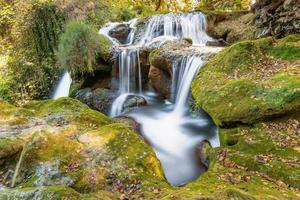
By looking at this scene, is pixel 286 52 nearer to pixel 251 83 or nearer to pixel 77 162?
pixel 251 83

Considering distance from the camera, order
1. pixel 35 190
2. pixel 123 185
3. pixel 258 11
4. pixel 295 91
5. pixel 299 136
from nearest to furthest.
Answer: pixel 35 190, pixel 123 185, pixel 299 136, pixel 295 91, pixel 258 11

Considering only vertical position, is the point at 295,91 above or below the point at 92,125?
above

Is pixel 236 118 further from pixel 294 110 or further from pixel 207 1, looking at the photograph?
pixel 207 1

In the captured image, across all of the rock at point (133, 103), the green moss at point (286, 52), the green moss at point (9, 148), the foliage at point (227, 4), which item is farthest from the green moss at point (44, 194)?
the foliage at point (227, 4)

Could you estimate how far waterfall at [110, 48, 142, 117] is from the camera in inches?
431

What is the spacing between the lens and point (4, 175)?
15.8 ft

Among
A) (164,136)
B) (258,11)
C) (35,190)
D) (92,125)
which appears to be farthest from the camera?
(258,11)

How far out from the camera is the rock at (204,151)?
6229 mm

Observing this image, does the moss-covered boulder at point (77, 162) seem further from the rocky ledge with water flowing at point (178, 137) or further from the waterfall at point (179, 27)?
the waterfall at point (179, 27)

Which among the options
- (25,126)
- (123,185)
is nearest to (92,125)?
(25,126)

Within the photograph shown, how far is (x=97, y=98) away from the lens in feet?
34.6

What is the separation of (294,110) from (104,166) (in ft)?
11.5

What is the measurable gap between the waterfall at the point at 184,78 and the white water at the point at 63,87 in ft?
15.8

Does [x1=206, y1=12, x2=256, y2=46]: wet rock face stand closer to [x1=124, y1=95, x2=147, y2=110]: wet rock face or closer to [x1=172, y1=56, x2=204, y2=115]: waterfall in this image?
[x1=172, y1=56, x2=204, y2=115]: waterfall
